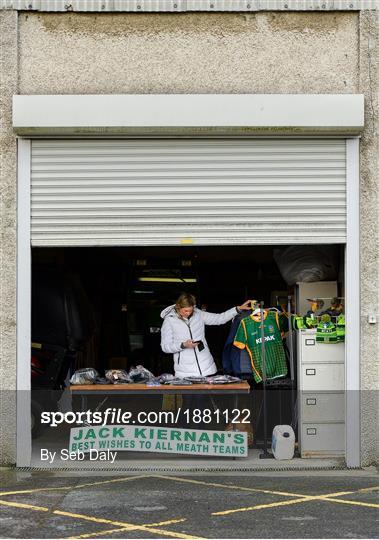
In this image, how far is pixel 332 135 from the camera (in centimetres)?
1098

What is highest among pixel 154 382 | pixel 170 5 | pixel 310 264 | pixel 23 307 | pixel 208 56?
pixel 170 5

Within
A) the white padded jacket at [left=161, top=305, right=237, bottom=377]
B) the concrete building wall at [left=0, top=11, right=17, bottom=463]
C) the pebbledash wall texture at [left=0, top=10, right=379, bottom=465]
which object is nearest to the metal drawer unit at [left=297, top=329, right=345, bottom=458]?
the pebbledash wall texture at [left=0, top=10, right=379, bottom=465]

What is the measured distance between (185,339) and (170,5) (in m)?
3.54

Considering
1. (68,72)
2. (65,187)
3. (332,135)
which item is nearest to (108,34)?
(68,72)

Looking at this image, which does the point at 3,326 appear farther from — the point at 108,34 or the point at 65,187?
the point at 108,34

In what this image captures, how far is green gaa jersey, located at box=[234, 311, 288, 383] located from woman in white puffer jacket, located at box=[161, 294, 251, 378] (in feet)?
0.66

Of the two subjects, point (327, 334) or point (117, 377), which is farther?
point (117, 377)

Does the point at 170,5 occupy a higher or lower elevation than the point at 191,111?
higher

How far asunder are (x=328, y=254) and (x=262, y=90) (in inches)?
85.3

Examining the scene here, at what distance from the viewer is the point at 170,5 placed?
35.9ft

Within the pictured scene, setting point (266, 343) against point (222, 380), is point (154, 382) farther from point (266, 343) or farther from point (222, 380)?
point (266, 343)

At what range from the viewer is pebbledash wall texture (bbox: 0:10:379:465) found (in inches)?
432

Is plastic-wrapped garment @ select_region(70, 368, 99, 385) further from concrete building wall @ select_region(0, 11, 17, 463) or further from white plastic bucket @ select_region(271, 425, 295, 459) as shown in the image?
white plastic bucket @ select_region(271, 425, 295, 459)

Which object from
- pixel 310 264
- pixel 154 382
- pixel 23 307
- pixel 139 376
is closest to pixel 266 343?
pixel 310 264
